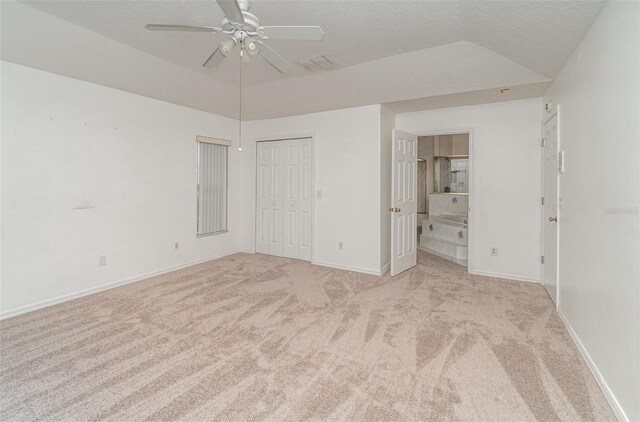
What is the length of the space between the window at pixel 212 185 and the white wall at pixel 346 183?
119cm

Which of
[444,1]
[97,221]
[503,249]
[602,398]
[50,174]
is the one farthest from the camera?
[503,249]

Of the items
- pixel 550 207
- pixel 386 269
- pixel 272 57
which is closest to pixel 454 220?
pixel 386 269

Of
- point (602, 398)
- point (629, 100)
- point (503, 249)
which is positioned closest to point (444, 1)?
point (629, 100)

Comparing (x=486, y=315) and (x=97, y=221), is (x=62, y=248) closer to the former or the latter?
(x=97, y=221)

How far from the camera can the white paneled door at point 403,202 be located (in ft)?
14.4

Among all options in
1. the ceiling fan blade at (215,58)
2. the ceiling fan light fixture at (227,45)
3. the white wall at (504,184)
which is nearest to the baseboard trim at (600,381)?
the white wall at (504,184)

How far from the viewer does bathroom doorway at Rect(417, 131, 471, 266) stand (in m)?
6.02

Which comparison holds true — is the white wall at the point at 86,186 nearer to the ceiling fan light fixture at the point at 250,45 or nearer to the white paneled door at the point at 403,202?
the ceiling fan light fixture at the point at 250,45

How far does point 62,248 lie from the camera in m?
3.41

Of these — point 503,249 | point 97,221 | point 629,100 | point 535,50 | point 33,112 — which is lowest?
point 503,249

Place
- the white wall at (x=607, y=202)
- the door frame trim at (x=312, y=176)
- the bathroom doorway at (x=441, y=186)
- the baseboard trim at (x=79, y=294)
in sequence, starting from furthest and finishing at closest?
the bathroom doorway at (x=441, y=186) → the door frame trim at (x=312, y=176) → the baseboard trim at (x=79, y=294) → the white wall at (x=607, y=202)

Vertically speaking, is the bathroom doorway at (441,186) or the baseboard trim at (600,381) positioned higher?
the bathroom doorway at (441,186)

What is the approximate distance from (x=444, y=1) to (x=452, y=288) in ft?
9.98

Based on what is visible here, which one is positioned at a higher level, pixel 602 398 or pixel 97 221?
pixel 97 221
